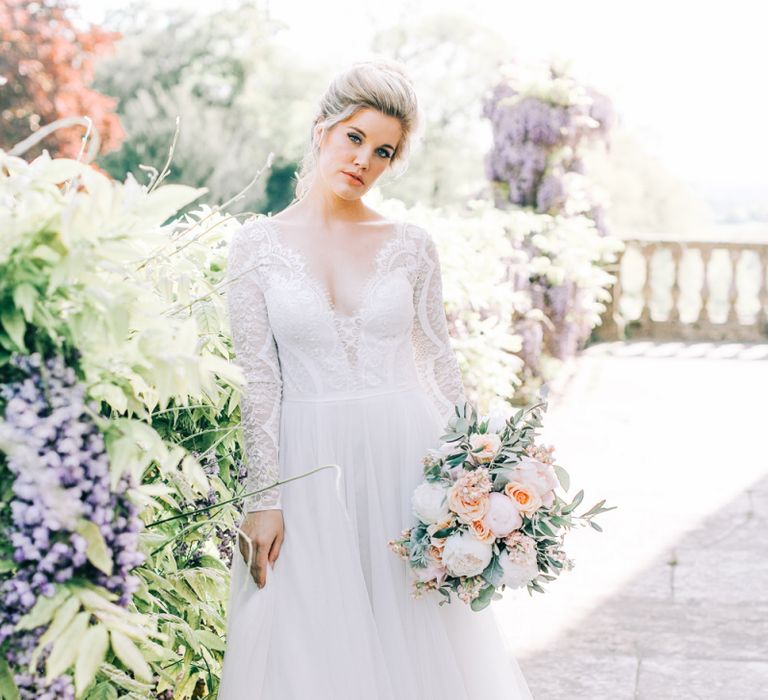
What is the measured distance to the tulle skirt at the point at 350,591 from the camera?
2.29 m

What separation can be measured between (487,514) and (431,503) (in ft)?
0.43

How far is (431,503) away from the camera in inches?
87.9

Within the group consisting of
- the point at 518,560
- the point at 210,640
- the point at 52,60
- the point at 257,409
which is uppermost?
the point at 257,409

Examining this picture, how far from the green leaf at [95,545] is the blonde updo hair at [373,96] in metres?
1.33

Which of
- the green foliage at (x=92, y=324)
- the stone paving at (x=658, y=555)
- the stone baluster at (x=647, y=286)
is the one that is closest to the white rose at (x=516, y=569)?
the green foliage at (x=92, y=324)

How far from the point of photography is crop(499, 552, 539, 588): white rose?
2154mm

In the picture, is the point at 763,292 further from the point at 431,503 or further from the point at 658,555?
the point at 431,503

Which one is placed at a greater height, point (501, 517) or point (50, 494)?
point (50, 494)

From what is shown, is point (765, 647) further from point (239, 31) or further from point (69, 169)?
point (239, 31)

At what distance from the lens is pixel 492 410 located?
2375 millimetres

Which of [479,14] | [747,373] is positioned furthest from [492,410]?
[479,14]

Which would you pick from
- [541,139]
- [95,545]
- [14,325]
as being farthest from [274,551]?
[541,139]

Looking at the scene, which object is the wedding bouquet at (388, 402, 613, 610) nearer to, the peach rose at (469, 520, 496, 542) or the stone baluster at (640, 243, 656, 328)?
the peach rose at (469, 520, 496, 542)

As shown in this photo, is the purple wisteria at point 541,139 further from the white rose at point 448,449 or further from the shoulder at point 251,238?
the white rose at point 448,449
